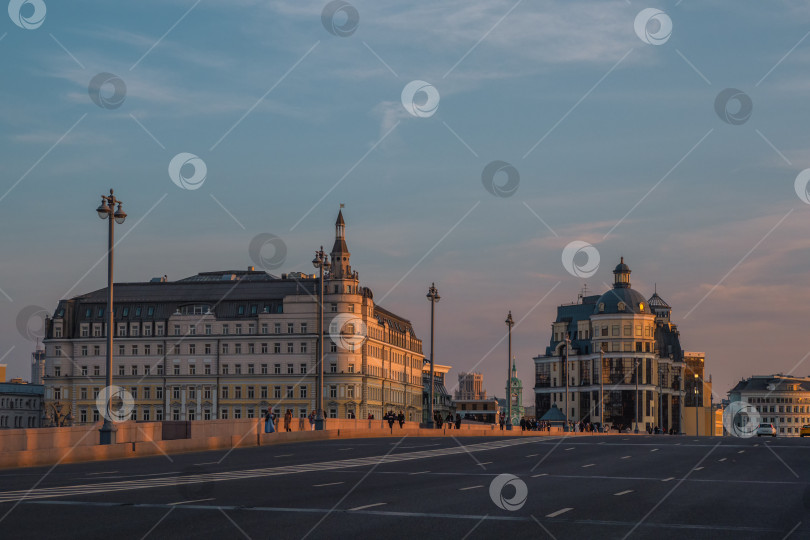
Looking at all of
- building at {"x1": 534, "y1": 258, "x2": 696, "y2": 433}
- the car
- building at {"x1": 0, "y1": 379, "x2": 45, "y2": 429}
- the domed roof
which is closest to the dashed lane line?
the car

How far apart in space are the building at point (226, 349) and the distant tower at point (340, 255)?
176 millimetres

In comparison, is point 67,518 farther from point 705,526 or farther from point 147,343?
point 147,343

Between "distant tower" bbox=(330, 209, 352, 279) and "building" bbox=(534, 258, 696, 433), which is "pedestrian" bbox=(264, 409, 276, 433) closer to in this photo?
"distant tower" bbox=(330, 209, 352, 279)

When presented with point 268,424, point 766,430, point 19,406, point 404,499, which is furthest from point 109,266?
point 19,406

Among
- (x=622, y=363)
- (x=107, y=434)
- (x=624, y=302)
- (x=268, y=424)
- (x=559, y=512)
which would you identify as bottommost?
(x=268, y=424)

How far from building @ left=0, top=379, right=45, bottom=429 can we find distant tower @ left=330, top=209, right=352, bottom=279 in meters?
66.3

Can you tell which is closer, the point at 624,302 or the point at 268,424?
the point at 268,424

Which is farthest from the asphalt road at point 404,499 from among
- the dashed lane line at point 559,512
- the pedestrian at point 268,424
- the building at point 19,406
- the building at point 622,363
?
the building at point 19,406

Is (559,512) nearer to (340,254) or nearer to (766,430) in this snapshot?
(766,430)

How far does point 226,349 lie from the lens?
484ft

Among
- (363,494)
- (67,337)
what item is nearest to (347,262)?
(67,337)

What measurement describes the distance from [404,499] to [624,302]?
526ft

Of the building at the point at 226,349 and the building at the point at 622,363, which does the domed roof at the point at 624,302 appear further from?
the building at the point at 226,349

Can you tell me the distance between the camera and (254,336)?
146125 mm
